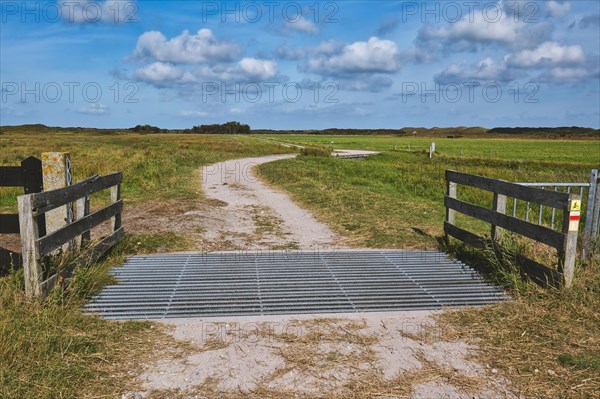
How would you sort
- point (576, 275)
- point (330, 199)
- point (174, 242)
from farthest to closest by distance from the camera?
point (330, 199) < point (174, 242) < point (576, 275)

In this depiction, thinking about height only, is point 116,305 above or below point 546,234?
below

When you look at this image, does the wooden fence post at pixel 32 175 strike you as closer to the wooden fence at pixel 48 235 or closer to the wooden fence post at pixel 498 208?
the wooden fence at pixel 48 235

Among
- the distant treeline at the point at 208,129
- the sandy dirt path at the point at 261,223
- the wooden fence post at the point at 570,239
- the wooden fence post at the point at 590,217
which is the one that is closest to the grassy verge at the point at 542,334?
the wooden fence post at the point at 570,239

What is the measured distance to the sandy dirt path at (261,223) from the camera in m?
8.87

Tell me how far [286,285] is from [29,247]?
3.00 metres

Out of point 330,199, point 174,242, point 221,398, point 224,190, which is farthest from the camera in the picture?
point 224,190

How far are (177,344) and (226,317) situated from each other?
759 mm

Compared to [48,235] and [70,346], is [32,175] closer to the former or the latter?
[48,235]

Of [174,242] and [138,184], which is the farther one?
[138,184]

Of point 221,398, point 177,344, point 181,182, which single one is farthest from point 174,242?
point 181,182

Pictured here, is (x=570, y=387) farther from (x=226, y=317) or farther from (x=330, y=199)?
(x=330, y=199)

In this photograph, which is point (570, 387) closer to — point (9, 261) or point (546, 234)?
point (546, 234)

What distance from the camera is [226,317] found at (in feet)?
16.6

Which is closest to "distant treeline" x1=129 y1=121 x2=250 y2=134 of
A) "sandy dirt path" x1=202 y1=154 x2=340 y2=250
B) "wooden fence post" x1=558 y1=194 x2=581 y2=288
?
"sandy dirt path" x1=202 y1=154 x2=340 y2=250
